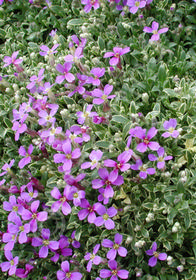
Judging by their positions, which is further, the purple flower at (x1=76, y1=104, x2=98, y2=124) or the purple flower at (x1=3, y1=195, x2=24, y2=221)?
the purple flower at (x1=76, y1=104, x2=98, y2=124)

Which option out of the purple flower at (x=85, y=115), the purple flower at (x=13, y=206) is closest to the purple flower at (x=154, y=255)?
the purple flower at (x=13, y=206)

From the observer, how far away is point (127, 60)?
→ 3.64 metres

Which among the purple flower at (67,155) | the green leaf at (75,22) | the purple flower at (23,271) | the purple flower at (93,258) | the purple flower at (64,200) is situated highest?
the green leaf at (75,22)

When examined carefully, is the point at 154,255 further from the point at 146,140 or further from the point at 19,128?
the point at 19,128

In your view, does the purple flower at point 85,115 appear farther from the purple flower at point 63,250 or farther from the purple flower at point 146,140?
the purple flower at point 63,250

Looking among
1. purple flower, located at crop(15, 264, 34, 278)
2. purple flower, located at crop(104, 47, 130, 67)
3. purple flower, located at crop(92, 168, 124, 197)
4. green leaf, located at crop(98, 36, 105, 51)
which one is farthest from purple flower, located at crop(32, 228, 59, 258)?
green leaf, located at crop(98, 36, 105, 51)

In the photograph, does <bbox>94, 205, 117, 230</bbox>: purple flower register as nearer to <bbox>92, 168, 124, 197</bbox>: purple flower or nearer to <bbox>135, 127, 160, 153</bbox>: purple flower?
<bbox>92, 168, 124, 197</bbox>: purple flower

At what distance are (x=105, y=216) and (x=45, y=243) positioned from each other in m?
0.58

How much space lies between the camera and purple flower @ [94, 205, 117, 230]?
2.57 metres

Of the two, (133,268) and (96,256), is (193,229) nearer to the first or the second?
(133,268)

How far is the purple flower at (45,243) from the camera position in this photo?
2.69m

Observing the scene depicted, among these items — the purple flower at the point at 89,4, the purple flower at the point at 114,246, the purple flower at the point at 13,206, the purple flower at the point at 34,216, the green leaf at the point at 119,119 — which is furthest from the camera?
the purple flower at the point at 89,4

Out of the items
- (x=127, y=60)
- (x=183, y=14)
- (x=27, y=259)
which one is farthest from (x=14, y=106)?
(x=183, y=14)

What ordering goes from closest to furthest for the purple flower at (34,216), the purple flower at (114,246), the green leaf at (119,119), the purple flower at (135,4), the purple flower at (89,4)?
the purple flower at (114,246) < the purple flower at (34,216) < the green leaf at (119,119) < the purple flower at (135,4) < the purple flower at (89,4)
